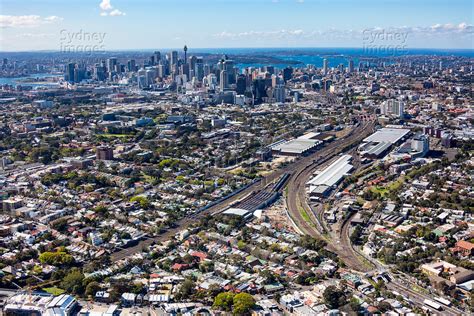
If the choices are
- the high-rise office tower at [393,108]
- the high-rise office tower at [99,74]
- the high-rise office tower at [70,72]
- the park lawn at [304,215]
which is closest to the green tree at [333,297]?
the park lawn at [304,215]

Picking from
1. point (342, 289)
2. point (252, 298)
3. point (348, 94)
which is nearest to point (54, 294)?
point (252, 298)

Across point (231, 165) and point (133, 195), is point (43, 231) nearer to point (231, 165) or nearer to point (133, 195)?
point (133, 195)

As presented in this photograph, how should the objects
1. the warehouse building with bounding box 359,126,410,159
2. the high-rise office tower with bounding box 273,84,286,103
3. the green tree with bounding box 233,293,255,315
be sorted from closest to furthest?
the green tree with bounding box 233,293,255,315 → the warehouse building with bounding box 359,126,410,159 → the high-rise office tower with bounding box 273,84,286,103

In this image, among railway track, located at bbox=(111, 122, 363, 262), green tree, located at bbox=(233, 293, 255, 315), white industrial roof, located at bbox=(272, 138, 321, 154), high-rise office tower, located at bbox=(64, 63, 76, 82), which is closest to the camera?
green tree, located at bbox=(233, 293, 255, 315)

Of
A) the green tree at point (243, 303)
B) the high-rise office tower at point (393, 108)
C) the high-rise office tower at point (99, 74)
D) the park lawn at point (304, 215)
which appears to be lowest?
the park lawn at point (304, 215)

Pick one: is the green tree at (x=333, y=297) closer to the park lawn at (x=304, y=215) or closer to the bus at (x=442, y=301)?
the bus at (x=442, y=301)

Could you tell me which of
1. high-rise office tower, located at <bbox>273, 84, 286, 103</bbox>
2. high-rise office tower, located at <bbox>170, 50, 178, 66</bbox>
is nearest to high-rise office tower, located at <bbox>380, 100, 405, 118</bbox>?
high-rise office tower, located at <bbox>273, 84, 286, 103</bbox>

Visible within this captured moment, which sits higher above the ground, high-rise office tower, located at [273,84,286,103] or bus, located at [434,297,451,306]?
high-rise office tower, located at [273,84,286,103]

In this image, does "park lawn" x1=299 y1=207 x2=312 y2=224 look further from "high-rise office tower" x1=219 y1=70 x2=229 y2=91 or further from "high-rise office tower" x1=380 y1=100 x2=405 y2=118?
"high-rise office tower" x1=219 y1=70 x2=229 y2=91

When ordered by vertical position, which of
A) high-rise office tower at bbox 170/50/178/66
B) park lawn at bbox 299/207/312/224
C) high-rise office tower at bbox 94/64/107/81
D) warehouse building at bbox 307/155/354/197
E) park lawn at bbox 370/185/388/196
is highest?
→ high-rise office tower at bbox 170/50/178/66

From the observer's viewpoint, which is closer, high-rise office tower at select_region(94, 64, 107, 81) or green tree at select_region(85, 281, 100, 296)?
green tree at select_region(85, 281, 100, 296)

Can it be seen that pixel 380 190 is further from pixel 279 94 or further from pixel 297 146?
pixel 279 94

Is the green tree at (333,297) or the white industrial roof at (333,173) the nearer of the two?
the green tree at (333,297)
